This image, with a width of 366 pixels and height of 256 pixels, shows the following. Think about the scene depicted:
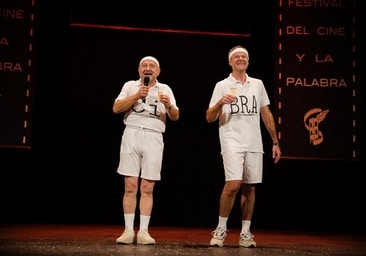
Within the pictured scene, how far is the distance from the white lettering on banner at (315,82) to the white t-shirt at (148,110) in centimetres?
213

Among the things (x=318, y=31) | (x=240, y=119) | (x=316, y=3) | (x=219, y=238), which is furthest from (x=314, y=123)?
(x=219, y=238)

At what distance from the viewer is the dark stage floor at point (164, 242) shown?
3695mm

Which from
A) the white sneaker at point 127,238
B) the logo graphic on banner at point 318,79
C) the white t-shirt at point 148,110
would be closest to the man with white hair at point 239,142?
the white t-shirt at point 148,110

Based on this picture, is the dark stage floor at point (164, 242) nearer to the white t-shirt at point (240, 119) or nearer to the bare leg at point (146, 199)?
the bare leg at point (146, 199)

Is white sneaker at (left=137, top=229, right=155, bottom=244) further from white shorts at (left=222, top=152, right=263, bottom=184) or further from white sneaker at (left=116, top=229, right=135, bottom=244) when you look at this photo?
white shorts at (left=222, top=152, right=263, bottom=184)

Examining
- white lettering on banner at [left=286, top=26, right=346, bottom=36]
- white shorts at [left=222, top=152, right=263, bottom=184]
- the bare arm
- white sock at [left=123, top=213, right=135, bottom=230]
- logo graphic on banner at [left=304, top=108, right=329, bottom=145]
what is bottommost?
white sock at [left=123, top=213, right=135, bottom=230]

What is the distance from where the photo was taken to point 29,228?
550 cm

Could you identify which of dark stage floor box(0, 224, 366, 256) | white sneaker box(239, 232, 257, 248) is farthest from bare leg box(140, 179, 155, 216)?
white sneaker box(239, 232, 257, 248)

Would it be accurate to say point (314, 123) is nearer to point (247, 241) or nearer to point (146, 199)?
point (247, 241)

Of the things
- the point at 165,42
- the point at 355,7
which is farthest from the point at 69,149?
the point at 355,7

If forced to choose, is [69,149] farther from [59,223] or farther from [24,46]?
[24,46]

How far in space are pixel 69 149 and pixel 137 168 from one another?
6.92ft

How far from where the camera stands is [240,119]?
4344mm

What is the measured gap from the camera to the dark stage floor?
3.70m
